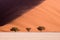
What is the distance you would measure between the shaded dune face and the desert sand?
0.12m

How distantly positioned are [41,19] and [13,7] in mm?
873

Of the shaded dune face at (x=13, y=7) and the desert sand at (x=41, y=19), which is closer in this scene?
the desert sand at (x=41, y=19)

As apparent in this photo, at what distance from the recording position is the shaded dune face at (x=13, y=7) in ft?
11.7

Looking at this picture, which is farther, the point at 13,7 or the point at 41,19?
the point at 13,7

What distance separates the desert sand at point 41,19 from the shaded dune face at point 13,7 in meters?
0.12

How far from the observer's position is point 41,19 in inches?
138

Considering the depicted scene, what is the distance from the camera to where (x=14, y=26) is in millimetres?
3459

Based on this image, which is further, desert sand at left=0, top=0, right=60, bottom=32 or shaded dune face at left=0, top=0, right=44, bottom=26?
shaded dune face at left=0, top=0, right=44, bottom=26

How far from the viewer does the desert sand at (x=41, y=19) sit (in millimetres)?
3443

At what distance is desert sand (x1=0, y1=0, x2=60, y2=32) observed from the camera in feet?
11.3

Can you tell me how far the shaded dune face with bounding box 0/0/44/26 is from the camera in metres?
3.56

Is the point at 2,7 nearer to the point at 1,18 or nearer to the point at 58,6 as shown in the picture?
the point at 1,18

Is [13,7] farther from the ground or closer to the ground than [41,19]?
farther from the ground

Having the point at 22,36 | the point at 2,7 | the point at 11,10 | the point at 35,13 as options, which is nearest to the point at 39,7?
the point at 35,13
